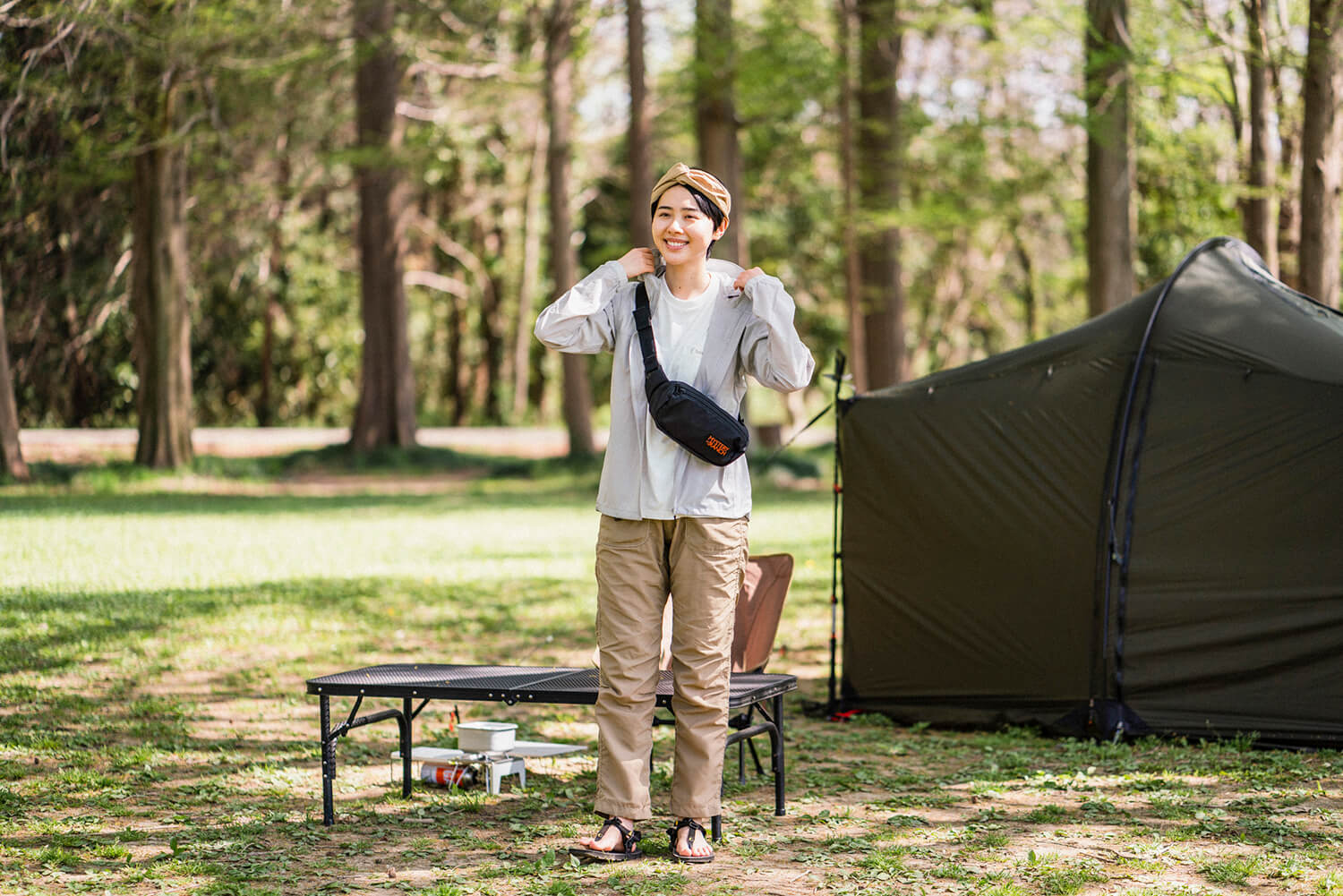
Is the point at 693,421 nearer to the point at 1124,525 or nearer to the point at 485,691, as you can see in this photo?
the point at 485,691

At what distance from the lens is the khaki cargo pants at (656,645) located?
4273 millimetres

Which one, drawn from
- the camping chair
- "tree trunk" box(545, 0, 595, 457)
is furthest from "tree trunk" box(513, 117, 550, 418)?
the camping chair

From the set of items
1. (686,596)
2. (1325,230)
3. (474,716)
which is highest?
(1325,230)

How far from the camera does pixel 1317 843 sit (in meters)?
4.54

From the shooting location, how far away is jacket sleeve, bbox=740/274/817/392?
168 inches

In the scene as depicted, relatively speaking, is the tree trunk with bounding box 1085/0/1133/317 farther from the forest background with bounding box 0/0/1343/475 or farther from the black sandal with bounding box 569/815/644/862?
the black sandal with bounding box 569/815/644/862

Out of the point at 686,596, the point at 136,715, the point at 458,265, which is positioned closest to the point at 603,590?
the point at 686,596

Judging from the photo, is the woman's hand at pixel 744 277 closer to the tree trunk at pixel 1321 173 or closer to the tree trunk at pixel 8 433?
the tree trunk at pixel 1321 173

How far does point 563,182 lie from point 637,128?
2.56 metres

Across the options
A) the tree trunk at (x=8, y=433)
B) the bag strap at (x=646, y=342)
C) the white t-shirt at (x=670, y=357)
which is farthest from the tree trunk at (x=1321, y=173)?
the tree trunk at (x=8, y=433)

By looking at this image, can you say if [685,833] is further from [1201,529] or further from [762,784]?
[1201,529]

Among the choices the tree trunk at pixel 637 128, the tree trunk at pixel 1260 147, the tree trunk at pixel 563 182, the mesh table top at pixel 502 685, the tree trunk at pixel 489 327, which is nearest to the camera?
the mesh table top at pixel 502 685

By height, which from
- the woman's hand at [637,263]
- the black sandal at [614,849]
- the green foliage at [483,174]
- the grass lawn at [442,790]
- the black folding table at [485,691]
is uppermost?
the green foliage at [483,174]

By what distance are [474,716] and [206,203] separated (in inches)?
720
